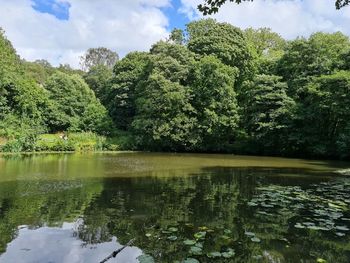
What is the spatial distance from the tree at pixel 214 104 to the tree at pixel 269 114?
1.94 metres

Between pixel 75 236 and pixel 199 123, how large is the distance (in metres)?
30.6

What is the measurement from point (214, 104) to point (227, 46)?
7.61m

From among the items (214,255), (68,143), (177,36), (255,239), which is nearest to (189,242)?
(214,255)

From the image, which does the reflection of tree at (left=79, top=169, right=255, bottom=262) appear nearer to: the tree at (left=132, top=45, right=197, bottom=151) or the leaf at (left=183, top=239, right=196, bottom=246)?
the leaf at (left=183, top=239, right=196, bottom=246)

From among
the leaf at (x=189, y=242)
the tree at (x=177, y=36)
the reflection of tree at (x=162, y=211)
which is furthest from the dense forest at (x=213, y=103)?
the leaf at (x=189, y=242)

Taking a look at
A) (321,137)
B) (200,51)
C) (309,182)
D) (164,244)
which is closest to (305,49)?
(321,137)

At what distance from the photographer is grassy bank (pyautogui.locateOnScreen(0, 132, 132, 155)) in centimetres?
3186

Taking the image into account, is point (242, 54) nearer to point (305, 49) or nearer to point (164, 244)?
point (305, 49)

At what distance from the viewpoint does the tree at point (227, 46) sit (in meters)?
41.0

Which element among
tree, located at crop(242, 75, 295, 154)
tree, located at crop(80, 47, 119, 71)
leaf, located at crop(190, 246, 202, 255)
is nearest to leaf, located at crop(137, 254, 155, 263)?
leaf, located at crop(190, 246, 202, 255)

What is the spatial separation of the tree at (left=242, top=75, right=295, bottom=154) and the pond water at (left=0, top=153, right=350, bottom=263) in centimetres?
1837

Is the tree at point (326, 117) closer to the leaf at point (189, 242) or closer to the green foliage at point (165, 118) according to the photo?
the green foliage at point (165, 118)

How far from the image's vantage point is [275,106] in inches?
1387

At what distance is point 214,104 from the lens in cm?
3756
